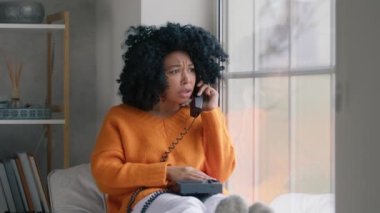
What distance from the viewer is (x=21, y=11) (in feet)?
9.05

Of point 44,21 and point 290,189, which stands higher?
point 44,21

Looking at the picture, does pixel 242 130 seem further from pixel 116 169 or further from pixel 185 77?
pixel 116 169

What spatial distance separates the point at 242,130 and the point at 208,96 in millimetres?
242

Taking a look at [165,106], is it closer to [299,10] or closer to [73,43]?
[299,10]

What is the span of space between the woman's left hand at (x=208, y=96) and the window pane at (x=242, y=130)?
5.5 inches

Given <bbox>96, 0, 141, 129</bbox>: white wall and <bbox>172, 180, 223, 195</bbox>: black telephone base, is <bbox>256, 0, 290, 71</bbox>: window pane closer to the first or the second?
<bbox>172, 180, 223, 195</bbox>: black telephone base

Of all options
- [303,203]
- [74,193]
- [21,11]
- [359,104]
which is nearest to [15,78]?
[21,11]

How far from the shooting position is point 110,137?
206 centimetres

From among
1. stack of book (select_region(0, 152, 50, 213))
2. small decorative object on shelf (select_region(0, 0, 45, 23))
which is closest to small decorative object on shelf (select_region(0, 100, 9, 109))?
stack of book (select_region(0, 152, 50, 213))

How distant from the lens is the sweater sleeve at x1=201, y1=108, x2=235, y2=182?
2047 millimetres

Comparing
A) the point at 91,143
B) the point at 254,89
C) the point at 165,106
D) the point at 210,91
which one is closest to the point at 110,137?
the point at 165,106

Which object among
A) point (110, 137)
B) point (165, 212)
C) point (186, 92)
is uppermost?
point (186, 92)

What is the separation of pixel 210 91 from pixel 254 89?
149mm

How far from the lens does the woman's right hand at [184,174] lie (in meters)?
1.89
